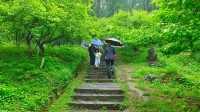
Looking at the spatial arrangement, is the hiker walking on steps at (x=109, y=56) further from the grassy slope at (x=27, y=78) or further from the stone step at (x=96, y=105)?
the stone step at (x=96, y=105)

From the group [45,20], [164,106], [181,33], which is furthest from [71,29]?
[181,33]

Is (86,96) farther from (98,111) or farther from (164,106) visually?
(164,106)

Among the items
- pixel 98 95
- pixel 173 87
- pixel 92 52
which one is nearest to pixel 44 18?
pixel 98 95

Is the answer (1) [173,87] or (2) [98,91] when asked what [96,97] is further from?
(1) [173,87]

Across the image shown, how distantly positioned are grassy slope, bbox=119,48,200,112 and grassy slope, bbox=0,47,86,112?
144 inches

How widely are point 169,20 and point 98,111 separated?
4.30 metres

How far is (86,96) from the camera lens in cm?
1692

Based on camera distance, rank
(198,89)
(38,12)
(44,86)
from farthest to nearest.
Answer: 1. (198,89)
2. (38,12)
3. (44,86)

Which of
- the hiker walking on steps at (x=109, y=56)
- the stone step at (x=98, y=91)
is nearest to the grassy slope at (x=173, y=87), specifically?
the stone step at (x=98, y=91)

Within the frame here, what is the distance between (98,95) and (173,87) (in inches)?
178

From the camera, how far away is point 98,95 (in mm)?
17156

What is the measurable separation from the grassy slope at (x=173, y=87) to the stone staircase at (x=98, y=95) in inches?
42.6

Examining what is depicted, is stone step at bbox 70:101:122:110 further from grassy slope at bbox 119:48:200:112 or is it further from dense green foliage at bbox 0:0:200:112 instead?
dense green foliage at bbox 0:0:200:112

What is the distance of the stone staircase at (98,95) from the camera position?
15.7 metres
